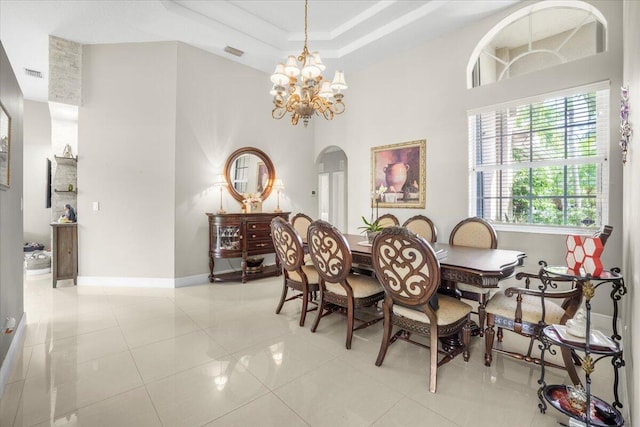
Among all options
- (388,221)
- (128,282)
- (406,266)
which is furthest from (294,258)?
(128,282)

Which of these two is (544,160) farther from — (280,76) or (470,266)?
(280,76)

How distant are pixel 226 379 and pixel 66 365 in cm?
130

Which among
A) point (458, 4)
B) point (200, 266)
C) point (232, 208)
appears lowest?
point (200, 266)

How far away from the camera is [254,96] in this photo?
17.4ft

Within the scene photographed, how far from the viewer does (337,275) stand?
2566mm

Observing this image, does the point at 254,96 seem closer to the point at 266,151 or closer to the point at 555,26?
the point at 266,151

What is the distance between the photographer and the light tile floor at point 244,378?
5.68 ft

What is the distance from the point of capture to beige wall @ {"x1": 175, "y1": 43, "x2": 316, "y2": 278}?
4496 mm

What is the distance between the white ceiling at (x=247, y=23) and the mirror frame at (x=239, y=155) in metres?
1.53

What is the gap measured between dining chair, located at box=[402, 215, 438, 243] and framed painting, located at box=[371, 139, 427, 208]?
2.40 ft

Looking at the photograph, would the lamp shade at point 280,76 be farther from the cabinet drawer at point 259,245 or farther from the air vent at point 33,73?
the air vent at point 33,73

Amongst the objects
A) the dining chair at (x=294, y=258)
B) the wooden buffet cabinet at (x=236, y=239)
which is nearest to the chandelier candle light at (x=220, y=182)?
the wooden buffet cabinet at (x=236, y=239)

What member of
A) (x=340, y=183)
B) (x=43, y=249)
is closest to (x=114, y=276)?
(x=43, y=249)

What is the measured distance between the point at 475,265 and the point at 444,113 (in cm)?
286
